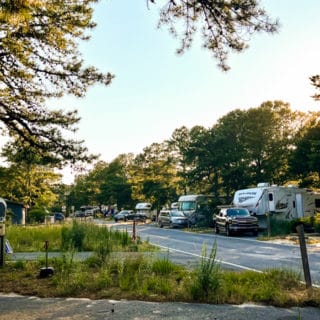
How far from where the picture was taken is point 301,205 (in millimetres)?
30750

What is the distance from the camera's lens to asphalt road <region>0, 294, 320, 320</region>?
596cm

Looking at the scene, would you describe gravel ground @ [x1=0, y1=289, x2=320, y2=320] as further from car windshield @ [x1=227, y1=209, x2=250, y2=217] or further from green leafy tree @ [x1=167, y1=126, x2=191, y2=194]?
green leafy tree @ [x1=167, y1=126, x2=191, y2=194]

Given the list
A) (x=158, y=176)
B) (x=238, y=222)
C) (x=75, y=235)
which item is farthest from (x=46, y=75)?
(x=158, y=176)

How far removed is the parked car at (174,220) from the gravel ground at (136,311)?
105 ft

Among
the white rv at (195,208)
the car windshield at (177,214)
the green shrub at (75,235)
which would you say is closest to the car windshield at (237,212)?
the white rv at (195,208)

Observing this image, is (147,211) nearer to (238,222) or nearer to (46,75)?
(238,222)

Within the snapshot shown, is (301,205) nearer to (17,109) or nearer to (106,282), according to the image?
(17,109)

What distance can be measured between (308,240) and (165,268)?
14.5m

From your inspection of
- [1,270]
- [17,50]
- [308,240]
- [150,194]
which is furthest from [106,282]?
[150,194]

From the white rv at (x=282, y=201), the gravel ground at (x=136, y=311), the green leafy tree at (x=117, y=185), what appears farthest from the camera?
the green leafy tree at (x=117, y=185)

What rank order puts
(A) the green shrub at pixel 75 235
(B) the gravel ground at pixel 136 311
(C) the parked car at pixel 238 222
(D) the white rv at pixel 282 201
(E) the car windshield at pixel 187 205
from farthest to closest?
(E) the car windshield at pixel 187 205, (D) the white rv at pixel 282 201, (C) the parked car at pixel 238 222, (A) the green shrub at pixel 75 235, (B) the gravel ground at pixel 136 311

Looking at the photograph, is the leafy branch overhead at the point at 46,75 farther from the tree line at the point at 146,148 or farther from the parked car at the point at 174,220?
the parked car at the point at 174,220

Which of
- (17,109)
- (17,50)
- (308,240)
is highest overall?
(17,50)

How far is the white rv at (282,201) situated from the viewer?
29853mm
